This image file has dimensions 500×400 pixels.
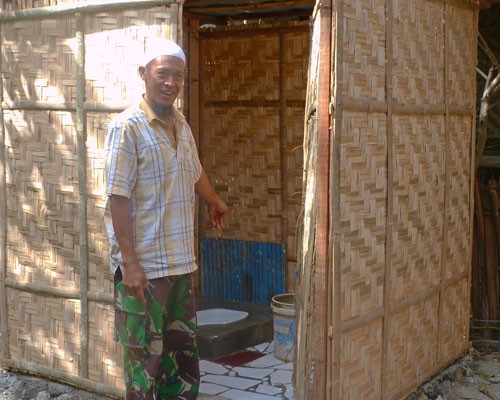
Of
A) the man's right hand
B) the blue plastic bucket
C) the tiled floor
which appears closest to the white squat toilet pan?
the tiled floor

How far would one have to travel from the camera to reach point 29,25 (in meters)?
5.29

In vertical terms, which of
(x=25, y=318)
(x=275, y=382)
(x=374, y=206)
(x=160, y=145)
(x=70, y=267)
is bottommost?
(x=275, y=382)

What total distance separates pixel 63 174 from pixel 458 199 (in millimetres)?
2730

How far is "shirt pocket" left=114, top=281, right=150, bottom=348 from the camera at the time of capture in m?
4.17

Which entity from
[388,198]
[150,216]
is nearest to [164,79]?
[150,216]

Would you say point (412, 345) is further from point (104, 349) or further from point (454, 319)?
point (104, 349)

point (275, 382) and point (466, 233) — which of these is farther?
point (466, 233)

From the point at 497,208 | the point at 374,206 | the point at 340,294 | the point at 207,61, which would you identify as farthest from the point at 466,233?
the point at 207,61

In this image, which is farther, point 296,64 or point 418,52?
point 296,64

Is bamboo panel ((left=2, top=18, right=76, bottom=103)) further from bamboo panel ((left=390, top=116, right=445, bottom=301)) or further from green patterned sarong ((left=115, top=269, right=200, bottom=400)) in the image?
bamboo panel ((left=390, top=116, right=445, bottom=301))

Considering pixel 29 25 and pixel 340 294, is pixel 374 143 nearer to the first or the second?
pixel 340 294

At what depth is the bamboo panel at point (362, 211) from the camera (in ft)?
14.5

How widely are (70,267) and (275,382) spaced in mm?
1569

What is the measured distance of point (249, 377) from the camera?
5.77 metres
